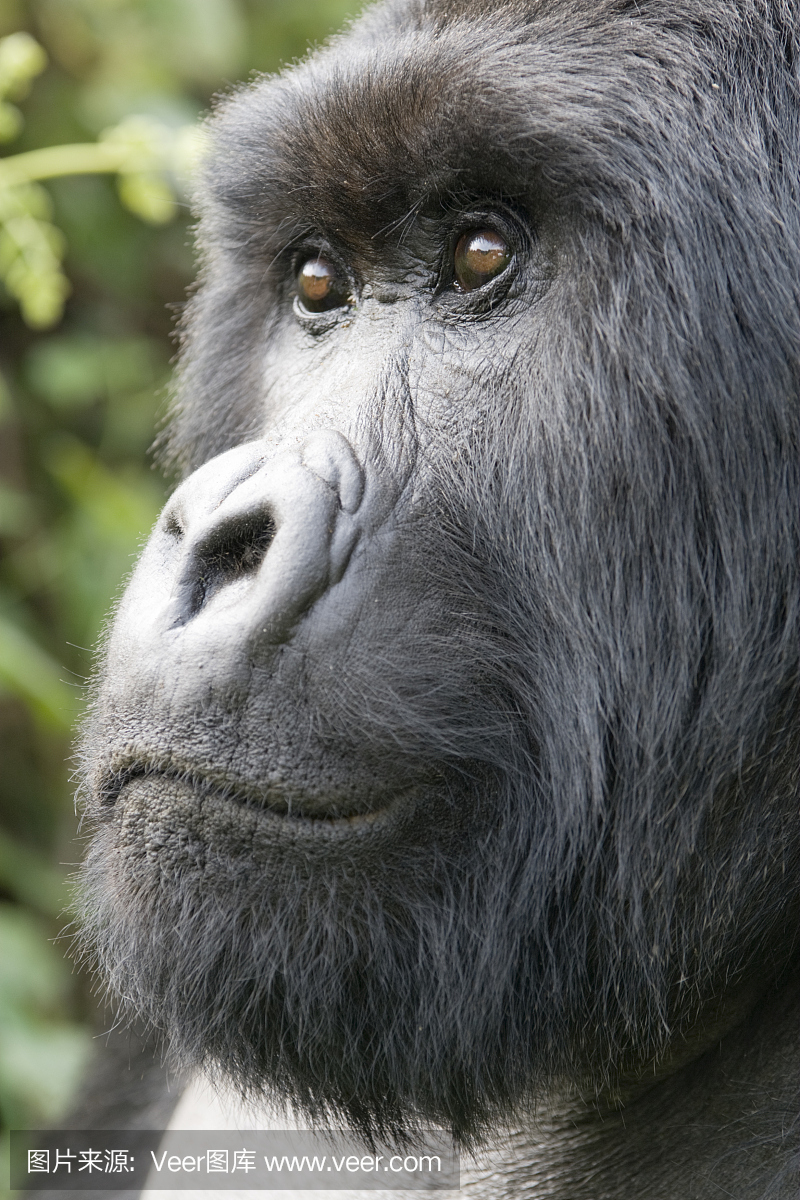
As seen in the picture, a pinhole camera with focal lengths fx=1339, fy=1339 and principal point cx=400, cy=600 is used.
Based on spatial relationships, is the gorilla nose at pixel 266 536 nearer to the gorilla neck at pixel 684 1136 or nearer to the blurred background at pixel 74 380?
the gorilla neck at pixel 684 1136

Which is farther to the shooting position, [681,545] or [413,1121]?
[413,1121]

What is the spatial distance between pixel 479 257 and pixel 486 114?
18 cm

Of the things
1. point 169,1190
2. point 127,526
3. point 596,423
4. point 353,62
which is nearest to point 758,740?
point 596,423

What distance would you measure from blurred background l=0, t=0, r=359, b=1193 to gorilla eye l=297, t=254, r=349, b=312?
59.6 inches

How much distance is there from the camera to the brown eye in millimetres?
1677

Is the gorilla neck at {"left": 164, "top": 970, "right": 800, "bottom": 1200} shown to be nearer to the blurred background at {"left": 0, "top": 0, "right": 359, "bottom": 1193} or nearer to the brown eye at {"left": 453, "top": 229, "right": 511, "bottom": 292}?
the brown eye at {"left": 453, "top": 229, "right": 511, "bottom": 292}

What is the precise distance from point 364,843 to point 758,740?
0.48 m

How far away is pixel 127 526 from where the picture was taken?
13.2 ft

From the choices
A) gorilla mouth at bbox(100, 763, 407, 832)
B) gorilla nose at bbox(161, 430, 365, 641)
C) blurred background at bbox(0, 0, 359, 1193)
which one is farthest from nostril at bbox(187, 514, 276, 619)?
blurred background at bbox(0, 0, 359, 1193)

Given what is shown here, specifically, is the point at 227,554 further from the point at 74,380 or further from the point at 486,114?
the point at 74,380

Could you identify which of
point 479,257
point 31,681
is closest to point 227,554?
point 479,257

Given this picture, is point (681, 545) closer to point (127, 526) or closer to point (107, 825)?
point (107, 825)

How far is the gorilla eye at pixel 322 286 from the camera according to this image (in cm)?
192

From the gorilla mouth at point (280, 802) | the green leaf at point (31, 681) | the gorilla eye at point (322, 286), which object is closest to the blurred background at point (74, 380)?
the green leaf at point (31, 681)
